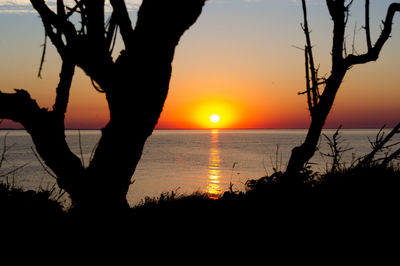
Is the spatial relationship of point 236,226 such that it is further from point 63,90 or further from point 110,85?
point 63,90

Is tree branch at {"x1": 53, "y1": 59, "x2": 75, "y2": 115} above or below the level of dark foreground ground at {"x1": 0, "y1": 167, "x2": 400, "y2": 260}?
above

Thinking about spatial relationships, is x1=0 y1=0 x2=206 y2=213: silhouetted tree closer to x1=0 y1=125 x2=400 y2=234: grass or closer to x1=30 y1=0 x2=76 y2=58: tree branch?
x1=30 y1=0 x2=76 y2=58: tree branch

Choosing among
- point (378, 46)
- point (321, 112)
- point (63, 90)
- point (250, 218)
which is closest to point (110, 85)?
point (63, 90)

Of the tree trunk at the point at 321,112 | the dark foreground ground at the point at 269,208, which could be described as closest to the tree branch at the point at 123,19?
the dark foreground ground at the point at 269,208

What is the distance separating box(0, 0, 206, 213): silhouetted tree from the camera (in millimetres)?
3514

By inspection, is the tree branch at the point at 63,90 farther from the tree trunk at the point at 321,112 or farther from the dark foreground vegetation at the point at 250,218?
the tree trunk at the point at 321,112

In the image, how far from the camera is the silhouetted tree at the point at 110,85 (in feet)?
11.5

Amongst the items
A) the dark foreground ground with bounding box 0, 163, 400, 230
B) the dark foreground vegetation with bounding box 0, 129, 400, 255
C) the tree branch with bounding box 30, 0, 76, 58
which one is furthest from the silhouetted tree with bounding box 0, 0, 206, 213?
the dark foreground ground with bounding box 0, 163, 400, 230

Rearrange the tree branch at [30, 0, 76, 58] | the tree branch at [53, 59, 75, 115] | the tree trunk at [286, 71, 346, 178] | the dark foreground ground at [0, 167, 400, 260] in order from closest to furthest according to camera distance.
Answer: the tree branch at [30, 0, 76, 58] → the tree branch at [53, 59, 75, 115] → the dark foreground ground at [0, 167, 400, 260] → the tree trunk at [286, 71, 346, 178]

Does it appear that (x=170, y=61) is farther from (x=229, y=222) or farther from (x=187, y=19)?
(x=229, y=222)

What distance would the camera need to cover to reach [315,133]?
6430 millimetres

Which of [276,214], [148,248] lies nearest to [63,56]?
[148,248]

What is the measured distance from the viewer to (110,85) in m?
3.69

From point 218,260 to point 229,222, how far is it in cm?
107
